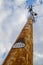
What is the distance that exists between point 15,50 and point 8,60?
1104 millimetres

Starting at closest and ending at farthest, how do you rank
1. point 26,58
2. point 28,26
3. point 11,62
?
point 11,62 → point 26,58 → point 28,26

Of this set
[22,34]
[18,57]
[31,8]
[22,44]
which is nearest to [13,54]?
[18,57]

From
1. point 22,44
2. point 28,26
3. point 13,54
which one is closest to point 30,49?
point 22,44

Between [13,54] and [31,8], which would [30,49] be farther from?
[31,8]

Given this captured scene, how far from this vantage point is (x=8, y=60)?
12.1m

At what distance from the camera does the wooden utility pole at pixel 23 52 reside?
39.4 feet

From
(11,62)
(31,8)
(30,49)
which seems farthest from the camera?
(31,8)

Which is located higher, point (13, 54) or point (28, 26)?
point (28, 26)

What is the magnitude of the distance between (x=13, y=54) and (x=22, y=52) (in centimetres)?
61

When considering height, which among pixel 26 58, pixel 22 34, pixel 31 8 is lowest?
pixel 26 58

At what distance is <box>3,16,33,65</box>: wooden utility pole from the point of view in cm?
1201

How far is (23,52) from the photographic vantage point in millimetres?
12789

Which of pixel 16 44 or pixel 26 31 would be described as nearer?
pixel 16 44

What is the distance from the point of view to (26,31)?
1516cm
